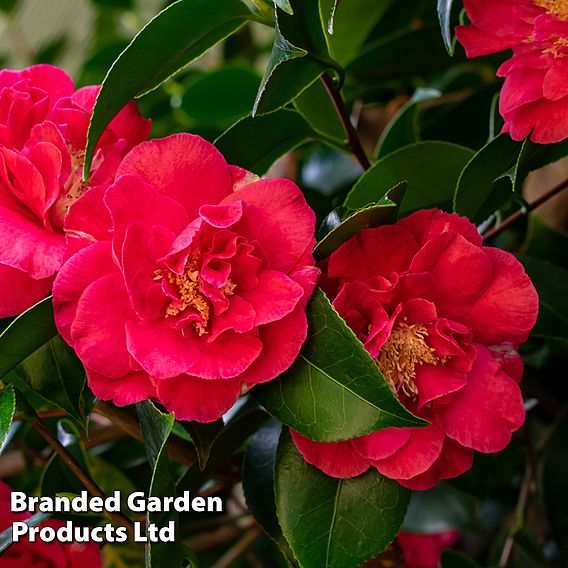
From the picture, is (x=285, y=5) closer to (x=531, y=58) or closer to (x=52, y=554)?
(x=531, y=58)

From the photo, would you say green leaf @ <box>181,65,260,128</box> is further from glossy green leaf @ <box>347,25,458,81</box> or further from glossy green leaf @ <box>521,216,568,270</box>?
glossy green leaf @ <box>521,216,568,270</box>

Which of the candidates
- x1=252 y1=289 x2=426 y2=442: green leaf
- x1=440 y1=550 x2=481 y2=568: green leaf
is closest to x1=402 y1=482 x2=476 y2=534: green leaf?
x1=440 y1=550 x2=481 y2=568: green leaf

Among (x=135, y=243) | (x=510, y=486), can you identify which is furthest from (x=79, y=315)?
(x=510, y=486)

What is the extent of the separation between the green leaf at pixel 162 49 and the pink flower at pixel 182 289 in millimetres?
51

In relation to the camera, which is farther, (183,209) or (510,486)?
(510,486)

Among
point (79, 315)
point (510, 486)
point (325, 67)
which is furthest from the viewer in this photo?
point (510, 486)

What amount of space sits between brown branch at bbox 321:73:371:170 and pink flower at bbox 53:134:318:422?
0.15 metres

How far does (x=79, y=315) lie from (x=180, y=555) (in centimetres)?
20

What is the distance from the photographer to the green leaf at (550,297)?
720 millimetres

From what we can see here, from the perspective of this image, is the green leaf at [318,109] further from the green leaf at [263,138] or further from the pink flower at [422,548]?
the pink flower at [422,548]

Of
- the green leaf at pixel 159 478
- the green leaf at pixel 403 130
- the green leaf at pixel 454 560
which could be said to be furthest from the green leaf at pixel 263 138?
the green leaf at pixel 454 560

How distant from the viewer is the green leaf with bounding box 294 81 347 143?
2.44 feet

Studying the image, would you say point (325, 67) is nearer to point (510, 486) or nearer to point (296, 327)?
point (296, 327)

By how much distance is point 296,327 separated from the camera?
487 mm
